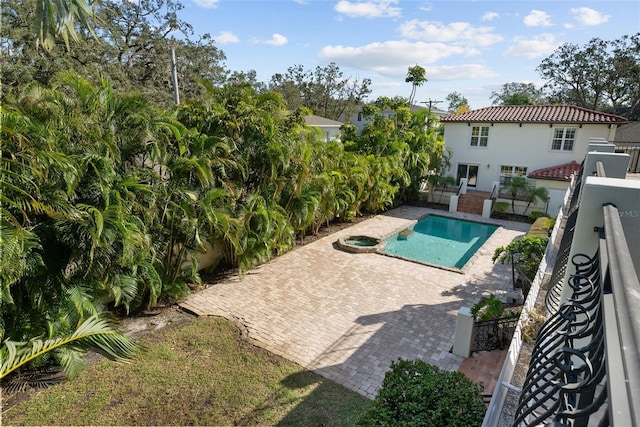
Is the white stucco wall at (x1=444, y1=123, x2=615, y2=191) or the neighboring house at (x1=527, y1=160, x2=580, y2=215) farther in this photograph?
the white stucco wall at (x1=444, y1=123, x2=615, y2=191)

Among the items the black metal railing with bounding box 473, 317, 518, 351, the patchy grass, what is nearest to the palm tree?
the patchy grass

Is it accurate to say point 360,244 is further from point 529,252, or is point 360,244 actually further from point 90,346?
point 90,346

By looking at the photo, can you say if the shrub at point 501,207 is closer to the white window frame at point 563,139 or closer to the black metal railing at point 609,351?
the white window frame at point 563,139

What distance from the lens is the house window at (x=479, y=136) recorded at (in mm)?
21766

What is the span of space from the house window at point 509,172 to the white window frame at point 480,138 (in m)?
1.78

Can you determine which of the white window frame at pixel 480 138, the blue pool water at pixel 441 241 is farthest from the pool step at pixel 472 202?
the white window frame at pixel 480 138

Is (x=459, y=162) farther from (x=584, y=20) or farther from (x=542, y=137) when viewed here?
(x=584, y=20)

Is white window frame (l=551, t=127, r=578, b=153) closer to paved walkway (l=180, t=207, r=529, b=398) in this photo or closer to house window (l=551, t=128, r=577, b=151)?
house window (l=551, t=128, r=577, b=151)

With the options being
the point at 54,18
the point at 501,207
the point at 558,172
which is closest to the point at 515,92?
the point at 558,172

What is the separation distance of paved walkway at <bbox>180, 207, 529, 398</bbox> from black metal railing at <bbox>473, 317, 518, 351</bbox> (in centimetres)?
62

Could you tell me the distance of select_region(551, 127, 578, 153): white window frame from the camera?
19.2 meters

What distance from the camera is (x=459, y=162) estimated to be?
2294cm

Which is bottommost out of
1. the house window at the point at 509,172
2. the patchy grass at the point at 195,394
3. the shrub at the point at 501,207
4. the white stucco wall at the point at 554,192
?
the patchy grass at the point at 195,394

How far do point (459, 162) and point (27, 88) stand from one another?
21762 mm
